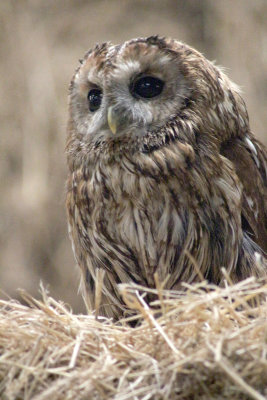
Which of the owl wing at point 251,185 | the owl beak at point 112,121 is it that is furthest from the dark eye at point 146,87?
the owl wing at point 251,185

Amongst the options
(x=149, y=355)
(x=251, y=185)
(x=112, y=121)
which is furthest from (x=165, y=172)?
(x=149, y=355)

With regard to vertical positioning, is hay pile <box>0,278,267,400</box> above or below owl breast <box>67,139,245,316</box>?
below

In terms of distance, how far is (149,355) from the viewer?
2.00 meters

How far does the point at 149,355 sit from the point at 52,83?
3.32 metres

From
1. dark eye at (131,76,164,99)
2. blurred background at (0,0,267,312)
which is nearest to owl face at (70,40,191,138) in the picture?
dark eye at (131,76,164,99)

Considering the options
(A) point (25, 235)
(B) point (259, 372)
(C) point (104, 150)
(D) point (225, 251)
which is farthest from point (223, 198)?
(A) point (25, 235)

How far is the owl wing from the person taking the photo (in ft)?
9.30

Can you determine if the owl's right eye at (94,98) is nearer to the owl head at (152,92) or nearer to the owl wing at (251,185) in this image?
the owl head at (152,92)

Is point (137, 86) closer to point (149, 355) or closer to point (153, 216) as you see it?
point (153, 216)

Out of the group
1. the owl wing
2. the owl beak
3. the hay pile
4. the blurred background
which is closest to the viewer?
the hay pile

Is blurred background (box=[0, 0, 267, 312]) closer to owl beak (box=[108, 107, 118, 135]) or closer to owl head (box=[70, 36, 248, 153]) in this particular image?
owl head (box=[70, 36, 248, 153])

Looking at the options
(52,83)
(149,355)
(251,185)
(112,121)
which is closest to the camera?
(149,355)

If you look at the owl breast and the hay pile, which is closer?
the hay pile

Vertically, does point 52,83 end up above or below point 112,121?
above
